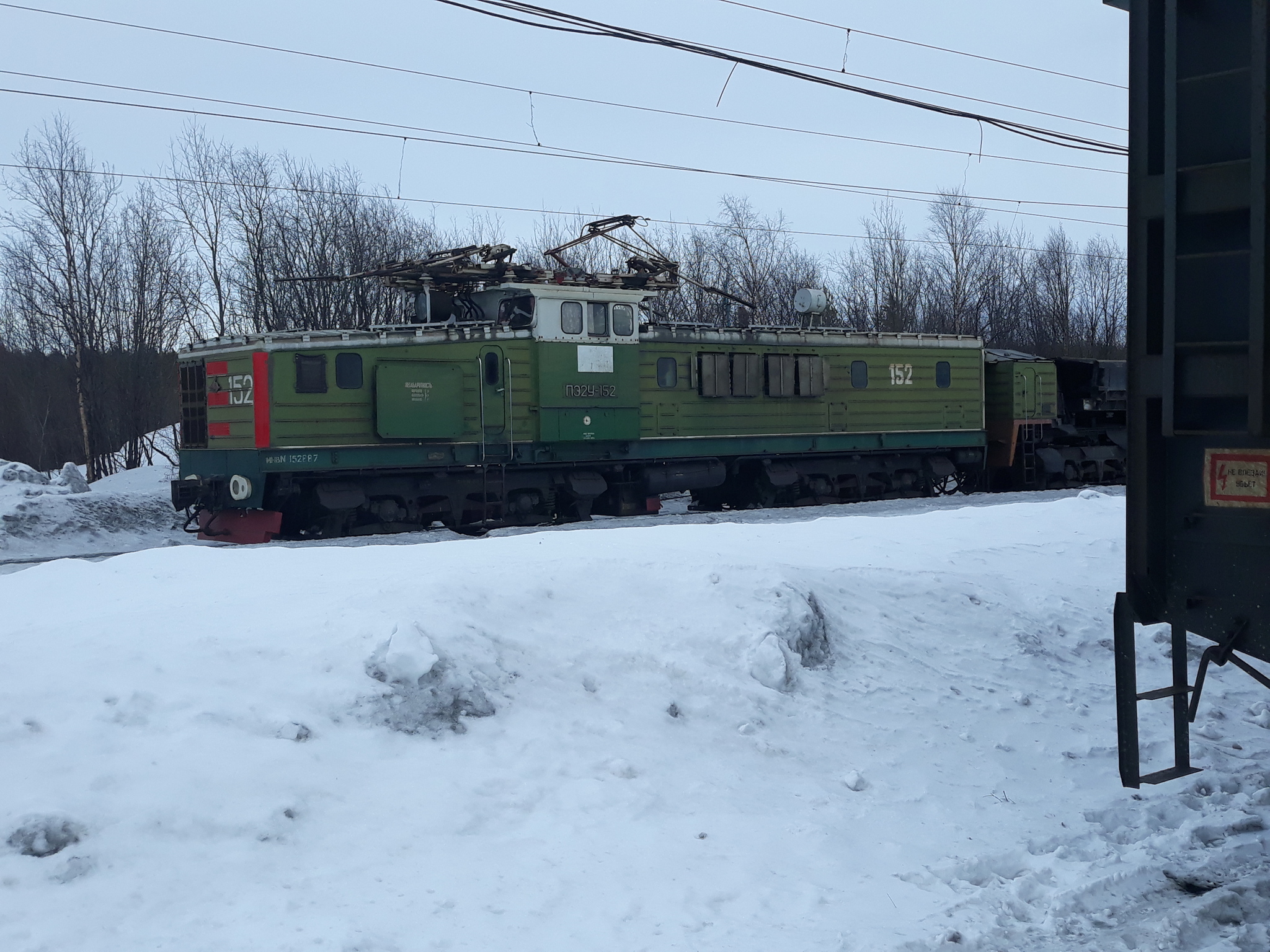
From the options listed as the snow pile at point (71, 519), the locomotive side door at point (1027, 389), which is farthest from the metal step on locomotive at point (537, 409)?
the snow pile at point (71, 519)

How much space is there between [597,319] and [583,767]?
11.6m

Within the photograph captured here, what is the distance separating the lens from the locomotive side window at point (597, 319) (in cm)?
1638

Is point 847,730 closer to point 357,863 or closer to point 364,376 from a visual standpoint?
point 357,863

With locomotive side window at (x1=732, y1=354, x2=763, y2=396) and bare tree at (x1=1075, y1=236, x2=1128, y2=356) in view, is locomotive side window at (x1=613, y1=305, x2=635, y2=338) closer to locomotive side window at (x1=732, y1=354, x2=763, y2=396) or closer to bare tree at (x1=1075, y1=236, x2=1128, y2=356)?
locomotive side window at (x1=732, y1=354, x2=763, y2=396)

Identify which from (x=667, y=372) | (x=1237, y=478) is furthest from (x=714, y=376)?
(x=1237, y=478)

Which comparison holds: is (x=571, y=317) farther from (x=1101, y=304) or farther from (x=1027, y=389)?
(x=1101, y=304)

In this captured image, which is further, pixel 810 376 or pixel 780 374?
pixel 810 376

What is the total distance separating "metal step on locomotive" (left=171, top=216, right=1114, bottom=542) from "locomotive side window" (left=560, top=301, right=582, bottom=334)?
3cm

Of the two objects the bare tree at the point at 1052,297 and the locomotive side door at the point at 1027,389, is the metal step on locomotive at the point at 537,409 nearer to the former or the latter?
the locomotive side door at the point at 1027,389

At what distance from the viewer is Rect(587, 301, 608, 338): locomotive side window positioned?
645 inches

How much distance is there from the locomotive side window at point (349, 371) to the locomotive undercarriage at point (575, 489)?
1.16m

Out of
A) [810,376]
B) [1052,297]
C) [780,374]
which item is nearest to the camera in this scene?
[780,374]

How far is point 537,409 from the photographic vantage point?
1586 cm

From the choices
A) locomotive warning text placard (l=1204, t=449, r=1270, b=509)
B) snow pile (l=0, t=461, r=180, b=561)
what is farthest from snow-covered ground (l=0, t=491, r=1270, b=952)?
snow pile (l=0, t=461, r=180, b=561)
